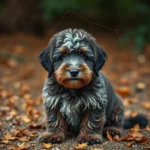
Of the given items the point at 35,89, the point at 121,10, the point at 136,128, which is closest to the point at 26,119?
the point at 136,128

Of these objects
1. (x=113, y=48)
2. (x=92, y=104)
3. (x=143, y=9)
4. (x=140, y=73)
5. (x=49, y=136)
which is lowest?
(x=49, y=136)

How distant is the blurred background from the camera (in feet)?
30.7

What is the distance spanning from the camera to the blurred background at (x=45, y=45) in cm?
937

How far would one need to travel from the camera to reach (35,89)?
10625mm

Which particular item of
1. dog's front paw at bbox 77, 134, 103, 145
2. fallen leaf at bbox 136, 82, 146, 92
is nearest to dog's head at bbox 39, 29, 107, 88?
dog's front paw at bbox 77, 134, 103, 145

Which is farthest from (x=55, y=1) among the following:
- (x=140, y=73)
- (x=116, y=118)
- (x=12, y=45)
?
(x=116, y=118)

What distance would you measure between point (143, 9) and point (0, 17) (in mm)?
4834

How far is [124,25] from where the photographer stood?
16.9 m

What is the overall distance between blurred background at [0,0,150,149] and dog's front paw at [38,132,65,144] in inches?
43.9

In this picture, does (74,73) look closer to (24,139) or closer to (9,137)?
(24,139)

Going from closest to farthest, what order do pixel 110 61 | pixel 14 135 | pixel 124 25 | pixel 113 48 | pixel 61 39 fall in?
pixel 61 39
pixel 14 135
pixel 110 61
pixel 113 48
pixel 124 25

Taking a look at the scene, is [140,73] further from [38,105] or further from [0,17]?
[0,17]

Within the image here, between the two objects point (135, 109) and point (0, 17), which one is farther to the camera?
point (0, 17)

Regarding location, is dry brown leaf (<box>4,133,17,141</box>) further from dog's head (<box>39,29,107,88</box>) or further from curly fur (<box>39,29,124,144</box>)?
dog's head (<box>39,29,107,88</box>)
